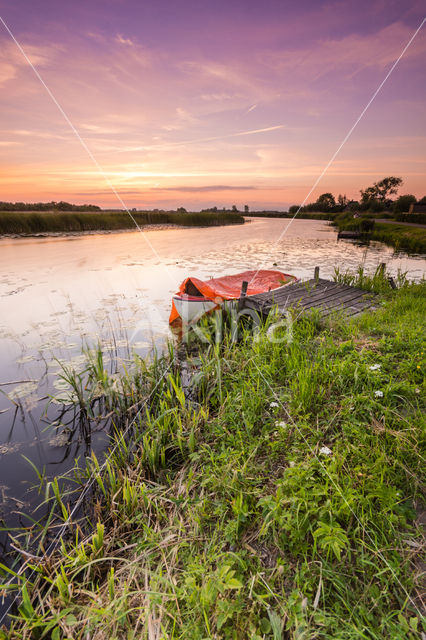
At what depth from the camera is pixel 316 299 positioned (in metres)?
7.65

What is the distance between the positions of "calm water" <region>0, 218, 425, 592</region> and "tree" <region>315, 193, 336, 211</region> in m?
74.7

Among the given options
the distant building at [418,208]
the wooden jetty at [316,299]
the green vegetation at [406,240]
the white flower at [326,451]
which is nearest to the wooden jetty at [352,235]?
the green vegetation at [406,240]

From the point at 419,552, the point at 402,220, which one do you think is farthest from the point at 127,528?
the point at 402,220

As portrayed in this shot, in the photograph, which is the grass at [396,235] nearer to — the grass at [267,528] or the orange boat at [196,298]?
the orange boat at [196,298]

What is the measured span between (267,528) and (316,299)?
639 centimetres

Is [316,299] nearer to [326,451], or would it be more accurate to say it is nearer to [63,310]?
[326,451]

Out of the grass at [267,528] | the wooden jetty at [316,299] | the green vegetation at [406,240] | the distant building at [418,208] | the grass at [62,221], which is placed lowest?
the grass at [267,528]

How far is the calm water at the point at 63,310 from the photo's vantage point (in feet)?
13.0

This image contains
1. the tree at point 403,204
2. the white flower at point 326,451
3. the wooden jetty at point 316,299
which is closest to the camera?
the white flower at point 326,451

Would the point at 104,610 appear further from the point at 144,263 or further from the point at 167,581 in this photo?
the point at 144,263

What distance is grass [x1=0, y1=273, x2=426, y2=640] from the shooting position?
1702 mm

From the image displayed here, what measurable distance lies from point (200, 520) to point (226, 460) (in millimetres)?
560

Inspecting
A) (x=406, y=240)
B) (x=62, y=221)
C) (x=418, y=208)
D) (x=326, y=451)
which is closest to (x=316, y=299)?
(x=326, y=451)

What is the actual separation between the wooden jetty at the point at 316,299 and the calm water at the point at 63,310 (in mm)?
2725
